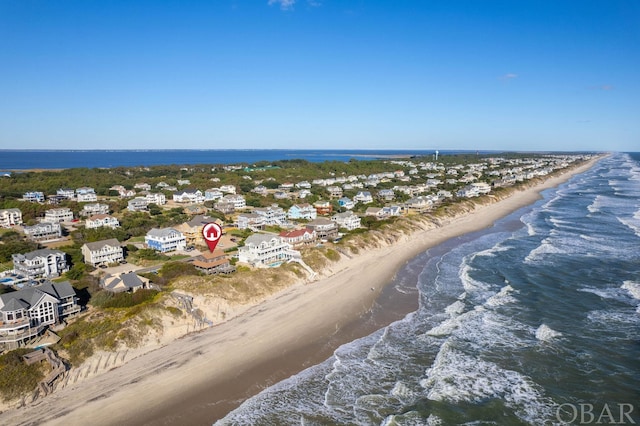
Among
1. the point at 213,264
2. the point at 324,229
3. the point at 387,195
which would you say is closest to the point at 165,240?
the point at 213,264

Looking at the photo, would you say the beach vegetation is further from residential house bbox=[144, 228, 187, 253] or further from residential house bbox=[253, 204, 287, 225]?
residential house bbox=[253, 204, 287, 225]

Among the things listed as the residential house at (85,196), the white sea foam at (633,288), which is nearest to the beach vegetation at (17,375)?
the white sea foam at (633,288)

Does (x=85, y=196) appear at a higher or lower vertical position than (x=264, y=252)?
higher

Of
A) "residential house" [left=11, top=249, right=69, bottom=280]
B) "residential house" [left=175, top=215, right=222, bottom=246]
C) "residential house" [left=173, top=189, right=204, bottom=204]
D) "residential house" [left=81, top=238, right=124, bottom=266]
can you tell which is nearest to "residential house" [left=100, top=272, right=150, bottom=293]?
"residential house" [left=11, top=249, right=69, bottom=280]

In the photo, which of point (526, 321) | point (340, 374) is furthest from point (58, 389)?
point (526, 321)

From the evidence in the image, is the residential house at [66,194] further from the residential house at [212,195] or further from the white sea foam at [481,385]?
the white sea foam at [481,385]

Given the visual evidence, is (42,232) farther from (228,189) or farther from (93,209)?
(228,189)
